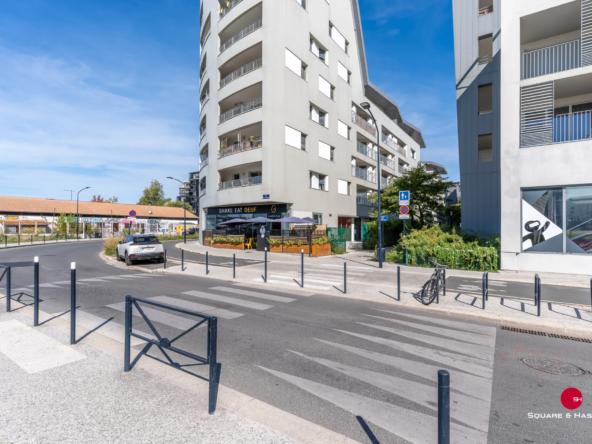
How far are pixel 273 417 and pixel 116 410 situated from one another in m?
1.64

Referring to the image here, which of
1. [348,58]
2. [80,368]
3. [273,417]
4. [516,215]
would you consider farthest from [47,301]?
[348,58]

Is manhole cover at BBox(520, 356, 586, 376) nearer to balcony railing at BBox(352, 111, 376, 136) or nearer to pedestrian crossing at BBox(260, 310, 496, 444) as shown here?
pedestrian crossing at BBox(260, 310, 496, 444)

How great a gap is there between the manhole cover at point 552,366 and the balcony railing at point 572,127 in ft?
41.2

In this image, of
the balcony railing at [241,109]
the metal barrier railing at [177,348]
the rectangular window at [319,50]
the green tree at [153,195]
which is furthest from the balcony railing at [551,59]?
the green tree at [153,195]

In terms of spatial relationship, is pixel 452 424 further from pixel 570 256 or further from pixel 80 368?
pixel 570 256

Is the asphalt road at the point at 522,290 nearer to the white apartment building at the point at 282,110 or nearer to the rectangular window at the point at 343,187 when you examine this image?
the white apartment building at the point at 282,110

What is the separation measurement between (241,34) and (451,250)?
25.9 meters

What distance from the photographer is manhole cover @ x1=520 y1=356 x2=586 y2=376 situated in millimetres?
4590

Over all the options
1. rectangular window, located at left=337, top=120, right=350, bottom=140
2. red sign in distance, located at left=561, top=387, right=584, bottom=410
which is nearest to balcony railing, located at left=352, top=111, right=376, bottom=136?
rectangular window, located at left=337, top=120, right=350, bottom=140

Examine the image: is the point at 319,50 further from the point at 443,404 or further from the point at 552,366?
the point at 443,404

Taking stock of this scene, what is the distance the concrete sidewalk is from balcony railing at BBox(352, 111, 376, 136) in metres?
38.0

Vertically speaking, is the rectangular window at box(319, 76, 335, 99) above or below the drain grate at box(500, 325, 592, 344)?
above

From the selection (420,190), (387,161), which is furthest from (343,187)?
(387,161)

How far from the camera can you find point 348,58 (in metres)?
37.7
